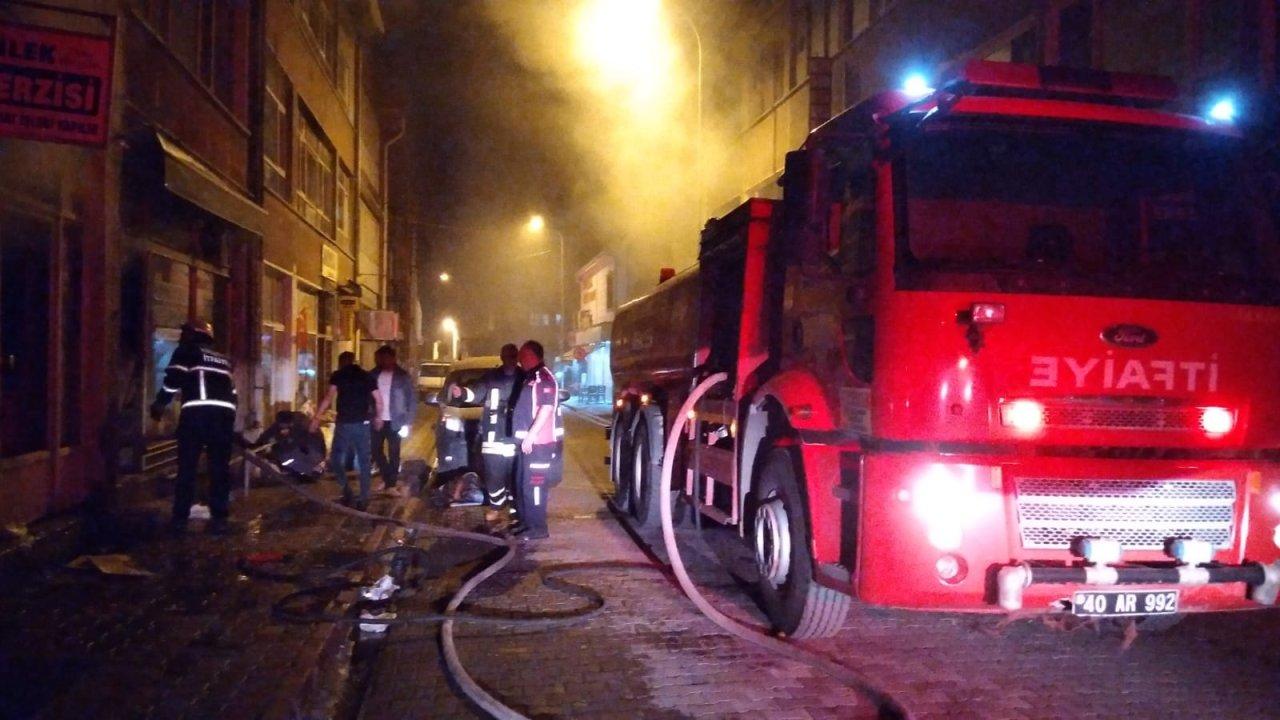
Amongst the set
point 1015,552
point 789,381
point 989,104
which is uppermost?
point 989,104

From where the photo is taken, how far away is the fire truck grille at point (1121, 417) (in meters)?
4.21

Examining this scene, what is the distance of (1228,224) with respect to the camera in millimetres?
4730

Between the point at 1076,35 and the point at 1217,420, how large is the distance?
31.8ft

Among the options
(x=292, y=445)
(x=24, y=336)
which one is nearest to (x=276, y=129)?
(x=292, y=445)

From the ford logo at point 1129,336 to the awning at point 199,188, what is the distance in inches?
297

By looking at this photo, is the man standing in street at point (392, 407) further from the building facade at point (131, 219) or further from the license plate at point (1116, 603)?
the license plate at point (1116, 603)

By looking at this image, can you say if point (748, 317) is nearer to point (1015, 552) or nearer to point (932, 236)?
point (932, 236)

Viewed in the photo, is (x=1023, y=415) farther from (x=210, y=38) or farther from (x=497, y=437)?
(x=210, y=38)

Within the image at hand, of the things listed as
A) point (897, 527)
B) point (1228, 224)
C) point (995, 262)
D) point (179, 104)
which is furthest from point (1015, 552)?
point (179, 104)

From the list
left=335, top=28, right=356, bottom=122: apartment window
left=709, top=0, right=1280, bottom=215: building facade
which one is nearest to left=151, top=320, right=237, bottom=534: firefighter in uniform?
left=709, top=0, right=1280, bottom=215: building facade

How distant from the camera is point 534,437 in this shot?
7938 millimetres

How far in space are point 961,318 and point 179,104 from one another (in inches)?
363

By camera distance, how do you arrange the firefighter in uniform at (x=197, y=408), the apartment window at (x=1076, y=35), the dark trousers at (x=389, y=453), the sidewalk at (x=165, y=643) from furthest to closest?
the apartment window at (x=1076, y=35), the dark trousers at (x=389, y=453), the firefighter in uniform at (x=197, y=408), the sidewalk at (x=165, y=643)

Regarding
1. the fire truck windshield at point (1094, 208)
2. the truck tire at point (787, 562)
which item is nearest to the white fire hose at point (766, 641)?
the truck tire at point (787, 562)
